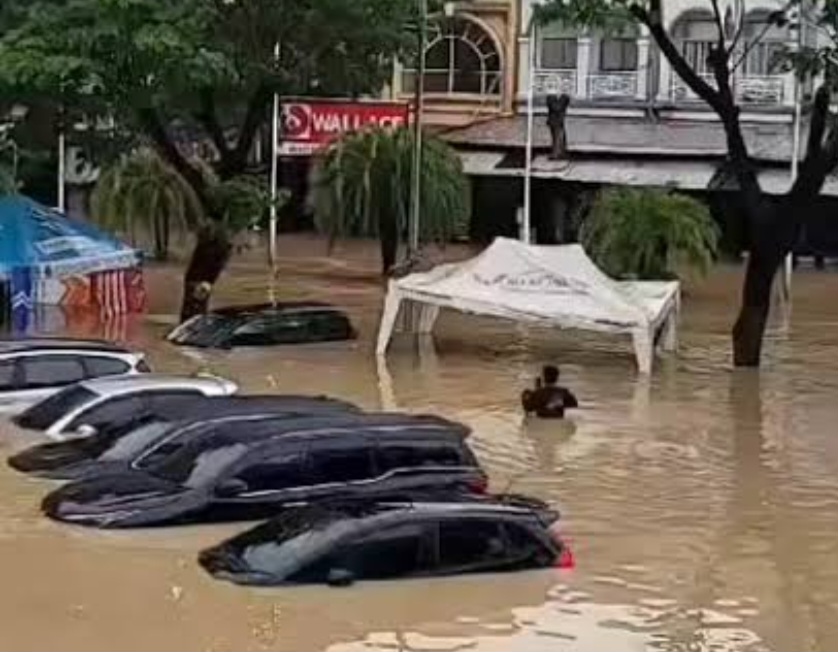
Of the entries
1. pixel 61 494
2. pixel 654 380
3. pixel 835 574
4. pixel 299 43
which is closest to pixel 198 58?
pixel 299 43

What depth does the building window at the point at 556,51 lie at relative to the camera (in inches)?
2405

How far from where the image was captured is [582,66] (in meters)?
61.1

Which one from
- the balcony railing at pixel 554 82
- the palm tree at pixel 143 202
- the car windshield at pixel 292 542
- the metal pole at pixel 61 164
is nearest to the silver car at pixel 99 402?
the car windshield at pixel 292 542

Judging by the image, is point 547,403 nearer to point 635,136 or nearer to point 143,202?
point 143,202

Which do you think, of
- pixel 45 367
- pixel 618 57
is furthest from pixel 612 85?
pixel 45 367

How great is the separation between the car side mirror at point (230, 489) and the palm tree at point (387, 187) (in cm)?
2972

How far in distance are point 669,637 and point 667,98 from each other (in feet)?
144

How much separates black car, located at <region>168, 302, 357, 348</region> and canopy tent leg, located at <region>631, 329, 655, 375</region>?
238 inches

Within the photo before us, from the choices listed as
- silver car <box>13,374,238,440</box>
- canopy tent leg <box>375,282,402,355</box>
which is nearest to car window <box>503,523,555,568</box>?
silver car <box>13,374,238,440</box>

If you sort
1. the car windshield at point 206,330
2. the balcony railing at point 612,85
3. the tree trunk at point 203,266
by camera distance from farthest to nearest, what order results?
the balcony railing at point 612,85 < the tree trunk at point 203,266 < the car windshield at point 206,330

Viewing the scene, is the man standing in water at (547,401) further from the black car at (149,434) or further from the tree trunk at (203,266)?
the tree trunk at (203,266)

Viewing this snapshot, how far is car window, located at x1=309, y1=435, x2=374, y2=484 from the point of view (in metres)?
20.6

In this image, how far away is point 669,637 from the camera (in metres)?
17.3

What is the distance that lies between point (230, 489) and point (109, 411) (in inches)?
202
